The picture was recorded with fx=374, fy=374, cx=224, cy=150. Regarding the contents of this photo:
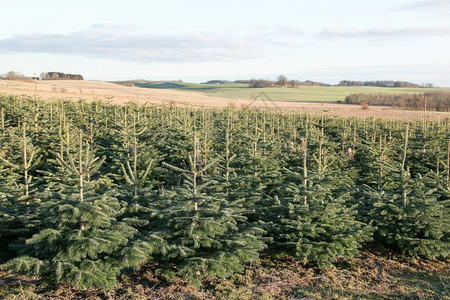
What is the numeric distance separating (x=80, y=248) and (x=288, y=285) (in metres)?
3.27

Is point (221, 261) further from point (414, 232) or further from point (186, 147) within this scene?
point (186, 147)

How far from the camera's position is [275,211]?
23.7ft

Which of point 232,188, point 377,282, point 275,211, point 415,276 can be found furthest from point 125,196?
point 415,276

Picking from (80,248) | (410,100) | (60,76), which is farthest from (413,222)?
(60,76)

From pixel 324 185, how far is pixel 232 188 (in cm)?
195

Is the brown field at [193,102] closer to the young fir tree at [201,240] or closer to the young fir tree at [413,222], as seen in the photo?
the young fir tree at [413,222]

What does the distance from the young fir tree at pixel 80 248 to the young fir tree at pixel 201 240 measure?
517 millimetres

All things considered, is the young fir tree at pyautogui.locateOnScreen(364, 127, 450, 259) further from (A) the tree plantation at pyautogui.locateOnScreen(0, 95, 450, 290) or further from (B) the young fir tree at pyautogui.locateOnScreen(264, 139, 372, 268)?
(B) the young fir tree at pyautogui.locateOnScreen(264, 139, 372, 268)

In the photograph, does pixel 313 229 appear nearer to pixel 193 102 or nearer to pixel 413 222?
pixel 413 222

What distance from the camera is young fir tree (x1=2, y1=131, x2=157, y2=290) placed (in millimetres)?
5168

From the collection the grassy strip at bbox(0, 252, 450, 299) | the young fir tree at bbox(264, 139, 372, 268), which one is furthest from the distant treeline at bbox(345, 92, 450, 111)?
the young fir tree at bbox(264, 139, 372, 268)

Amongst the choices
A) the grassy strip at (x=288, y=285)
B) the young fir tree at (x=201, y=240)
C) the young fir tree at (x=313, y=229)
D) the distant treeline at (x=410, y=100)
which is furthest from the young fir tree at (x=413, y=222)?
the distant treeline at (x=410, y=100)

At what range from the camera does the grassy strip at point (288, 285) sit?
→ 5.65 metres

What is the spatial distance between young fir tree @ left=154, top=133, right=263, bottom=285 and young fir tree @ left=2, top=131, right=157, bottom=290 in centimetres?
52
